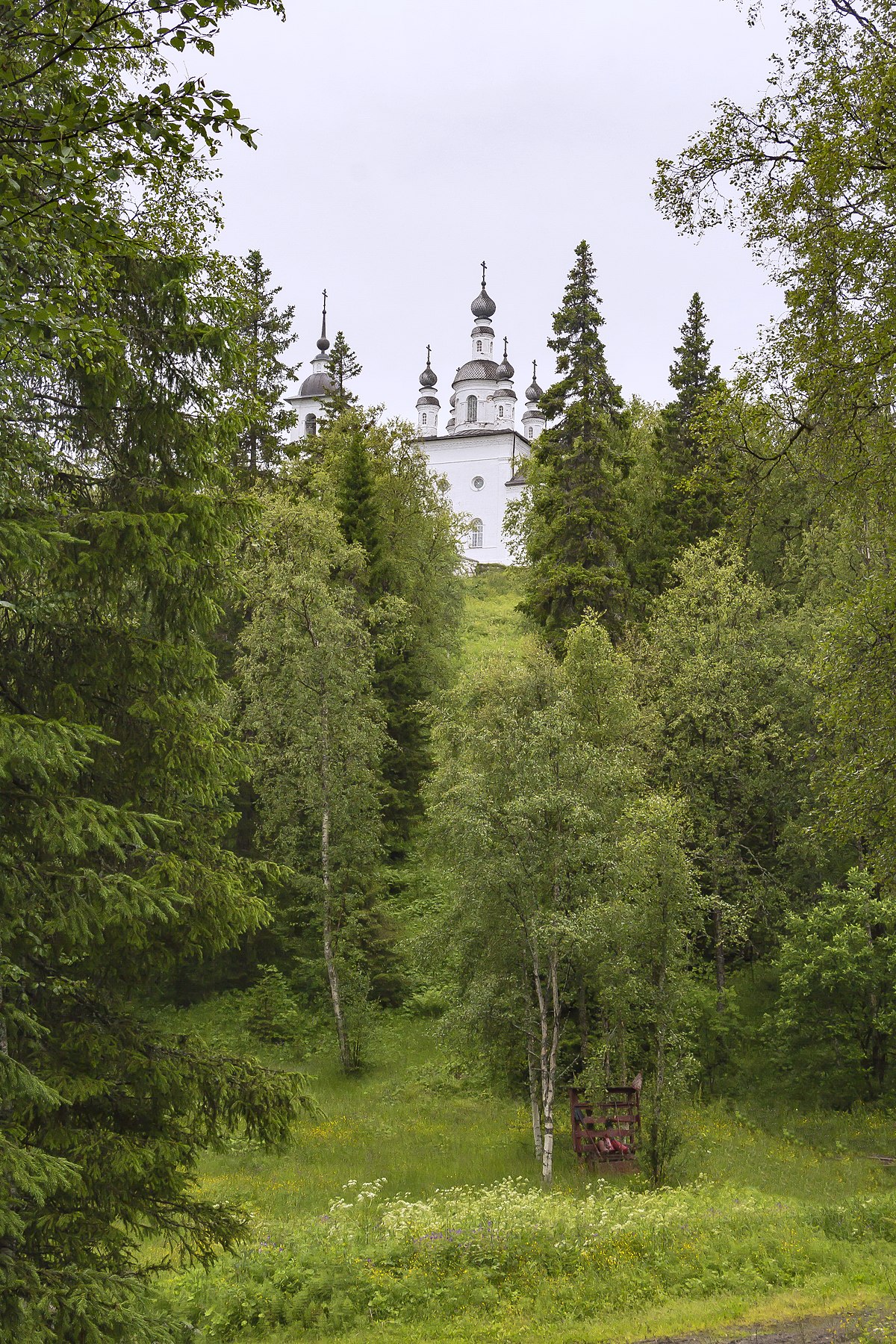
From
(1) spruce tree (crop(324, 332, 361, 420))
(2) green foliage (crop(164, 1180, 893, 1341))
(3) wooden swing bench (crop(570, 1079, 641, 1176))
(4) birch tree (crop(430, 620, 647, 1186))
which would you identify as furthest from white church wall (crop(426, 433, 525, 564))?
(2) green foliage (crop(164, 1180, 893, 1341))

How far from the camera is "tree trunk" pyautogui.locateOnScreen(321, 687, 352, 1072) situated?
22719mm

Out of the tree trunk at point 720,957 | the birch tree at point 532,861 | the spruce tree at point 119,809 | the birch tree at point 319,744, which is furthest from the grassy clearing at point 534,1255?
the birch tree at point 319,744

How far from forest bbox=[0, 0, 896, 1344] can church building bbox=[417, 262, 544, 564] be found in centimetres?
5309

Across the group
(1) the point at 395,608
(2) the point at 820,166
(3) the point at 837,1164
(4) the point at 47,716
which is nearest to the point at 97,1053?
(4) the point at 47,716

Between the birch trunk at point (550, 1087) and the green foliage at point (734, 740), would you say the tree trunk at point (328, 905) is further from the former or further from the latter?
the green foliage at point (734, 740)

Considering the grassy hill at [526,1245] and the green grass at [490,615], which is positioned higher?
the green grass at [490,615]

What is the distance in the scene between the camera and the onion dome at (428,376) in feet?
309

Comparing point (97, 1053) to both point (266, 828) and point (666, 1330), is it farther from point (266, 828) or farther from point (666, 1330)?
point (266, 828)

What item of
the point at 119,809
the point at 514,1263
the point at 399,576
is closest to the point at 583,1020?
the point at 514,1263

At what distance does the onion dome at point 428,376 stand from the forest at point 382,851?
69.7 meters

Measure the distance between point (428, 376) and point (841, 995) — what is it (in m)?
81.1

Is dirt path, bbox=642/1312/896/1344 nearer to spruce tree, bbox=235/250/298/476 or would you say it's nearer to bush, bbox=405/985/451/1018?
bush, bbox=405/985/451/1018

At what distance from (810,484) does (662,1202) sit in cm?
917

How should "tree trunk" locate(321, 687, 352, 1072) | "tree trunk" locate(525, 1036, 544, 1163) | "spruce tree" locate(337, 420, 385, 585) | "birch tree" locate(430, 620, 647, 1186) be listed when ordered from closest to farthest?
"birch tree" locate(430, 620, 647, 1186) → "tree trunk" locate(525, 1036, 544, 1163) → "tree trunk" locate(321, 687, 352, 1072) → "spruce tree" locate(337, 420, 385, 585)
